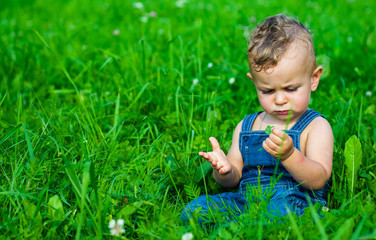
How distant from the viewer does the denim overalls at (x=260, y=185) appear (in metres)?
2.02

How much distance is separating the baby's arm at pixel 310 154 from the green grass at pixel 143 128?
17 centimetres

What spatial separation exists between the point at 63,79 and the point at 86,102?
78 cm

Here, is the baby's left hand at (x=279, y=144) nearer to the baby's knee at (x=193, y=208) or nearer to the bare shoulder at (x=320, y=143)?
the bare shoulder at (x=320, y=143)

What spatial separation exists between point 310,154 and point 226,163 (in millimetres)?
408

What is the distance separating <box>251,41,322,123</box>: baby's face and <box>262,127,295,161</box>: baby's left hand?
267 millimetres

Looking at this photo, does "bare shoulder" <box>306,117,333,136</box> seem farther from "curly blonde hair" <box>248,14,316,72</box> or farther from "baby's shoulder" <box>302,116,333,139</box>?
"curly blonde hair" <box>248,14,316,72</box>

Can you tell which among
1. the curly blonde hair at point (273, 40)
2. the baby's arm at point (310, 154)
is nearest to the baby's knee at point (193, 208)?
the baby's arm at point (310, 154)

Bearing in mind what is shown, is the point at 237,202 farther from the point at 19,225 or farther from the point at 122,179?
the point at 19,225

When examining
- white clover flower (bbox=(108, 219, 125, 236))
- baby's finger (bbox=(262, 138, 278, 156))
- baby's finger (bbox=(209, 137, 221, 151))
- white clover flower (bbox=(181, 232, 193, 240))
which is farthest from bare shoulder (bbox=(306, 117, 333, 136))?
white clover flower (bbox=(108, 219, 125, 236))

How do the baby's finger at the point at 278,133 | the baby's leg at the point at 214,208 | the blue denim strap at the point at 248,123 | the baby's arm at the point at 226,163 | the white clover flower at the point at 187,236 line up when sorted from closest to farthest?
1. the white clover flower at the point at 187,236
2. the baby's finger at the point at 278,133
3. the baby's leg at the point at 214,208
4. the baby's arm at the point at 226,163
5. the blue denim strap at the point at 248,123

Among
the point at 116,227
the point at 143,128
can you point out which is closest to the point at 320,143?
the point at 116,227

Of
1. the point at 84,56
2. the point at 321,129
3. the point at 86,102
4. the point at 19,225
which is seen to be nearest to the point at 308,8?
the point at 84,56

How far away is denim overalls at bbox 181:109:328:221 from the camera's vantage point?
6.64 feet

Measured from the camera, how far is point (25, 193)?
203 cm
